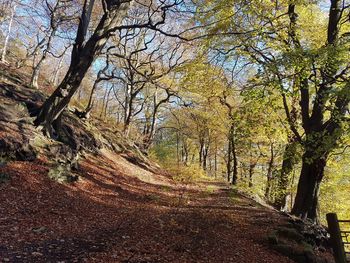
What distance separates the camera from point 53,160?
412 inches

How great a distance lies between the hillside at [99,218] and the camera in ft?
19.8

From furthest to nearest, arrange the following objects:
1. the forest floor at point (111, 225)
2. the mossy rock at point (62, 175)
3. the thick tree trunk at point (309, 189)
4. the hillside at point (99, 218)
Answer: the thick tree trunk at point (309, 189), the mossy rock at point (62, 175), the hillside at point (99, 218), the forest floor at point (111, 225)

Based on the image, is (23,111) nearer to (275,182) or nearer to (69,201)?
(69,201)

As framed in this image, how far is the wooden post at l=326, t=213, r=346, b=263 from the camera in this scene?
6457 mm

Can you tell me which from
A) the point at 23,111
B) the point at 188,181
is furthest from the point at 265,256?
the point at 188,181

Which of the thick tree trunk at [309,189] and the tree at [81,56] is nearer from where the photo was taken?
the tree at [81,56]

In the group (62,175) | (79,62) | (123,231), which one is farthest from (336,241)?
(79,62)

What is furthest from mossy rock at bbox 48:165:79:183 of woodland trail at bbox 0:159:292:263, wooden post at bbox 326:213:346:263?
wooden post at bbox 326:213:346:263

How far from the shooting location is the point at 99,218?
8047 mm

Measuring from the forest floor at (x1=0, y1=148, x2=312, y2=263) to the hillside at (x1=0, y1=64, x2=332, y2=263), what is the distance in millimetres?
19

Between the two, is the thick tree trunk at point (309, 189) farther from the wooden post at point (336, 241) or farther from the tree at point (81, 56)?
the tree at point (81, 56)

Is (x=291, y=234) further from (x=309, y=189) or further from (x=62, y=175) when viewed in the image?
(x=62, y=175)

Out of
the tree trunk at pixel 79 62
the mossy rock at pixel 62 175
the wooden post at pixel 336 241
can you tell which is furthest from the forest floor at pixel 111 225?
the tree trunk at pixel 79 62

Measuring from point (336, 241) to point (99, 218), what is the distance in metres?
5.31
